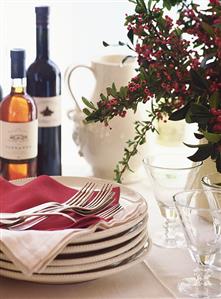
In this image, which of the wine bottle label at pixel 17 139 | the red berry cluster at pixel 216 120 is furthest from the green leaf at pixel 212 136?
the wine bottle label at pixel 17 139

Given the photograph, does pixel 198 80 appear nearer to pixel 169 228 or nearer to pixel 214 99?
pixel 214 99

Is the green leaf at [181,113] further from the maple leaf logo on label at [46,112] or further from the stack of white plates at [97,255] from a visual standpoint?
the maple leaf logo on label at [46,112]

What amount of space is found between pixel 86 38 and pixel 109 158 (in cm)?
62

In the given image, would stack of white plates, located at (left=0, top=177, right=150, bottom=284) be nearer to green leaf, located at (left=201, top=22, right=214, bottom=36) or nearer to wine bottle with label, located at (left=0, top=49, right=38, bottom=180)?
green leaf, located at (left=201, top=22, right=214, bottom=36)

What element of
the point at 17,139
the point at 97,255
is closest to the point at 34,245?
the point at 97,255

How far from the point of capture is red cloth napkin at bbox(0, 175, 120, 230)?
0.97 m

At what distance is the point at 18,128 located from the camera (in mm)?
1299

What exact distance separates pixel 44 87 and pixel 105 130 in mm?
145

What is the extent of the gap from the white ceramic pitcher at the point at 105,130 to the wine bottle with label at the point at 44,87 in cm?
5

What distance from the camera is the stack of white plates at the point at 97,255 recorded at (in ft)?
2.92

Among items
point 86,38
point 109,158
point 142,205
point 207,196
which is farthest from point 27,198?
point 86,38

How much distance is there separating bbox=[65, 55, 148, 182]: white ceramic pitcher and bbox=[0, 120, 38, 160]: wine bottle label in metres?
0.14

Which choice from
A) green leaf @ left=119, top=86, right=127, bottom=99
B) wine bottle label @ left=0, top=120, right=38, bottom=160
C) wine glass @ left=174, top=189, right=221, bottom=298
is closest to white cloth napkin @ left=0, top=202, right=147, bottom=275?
wine glass @ left=174, top=189, right=221, bottom=298

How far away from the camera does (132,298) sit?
36.3 inches
